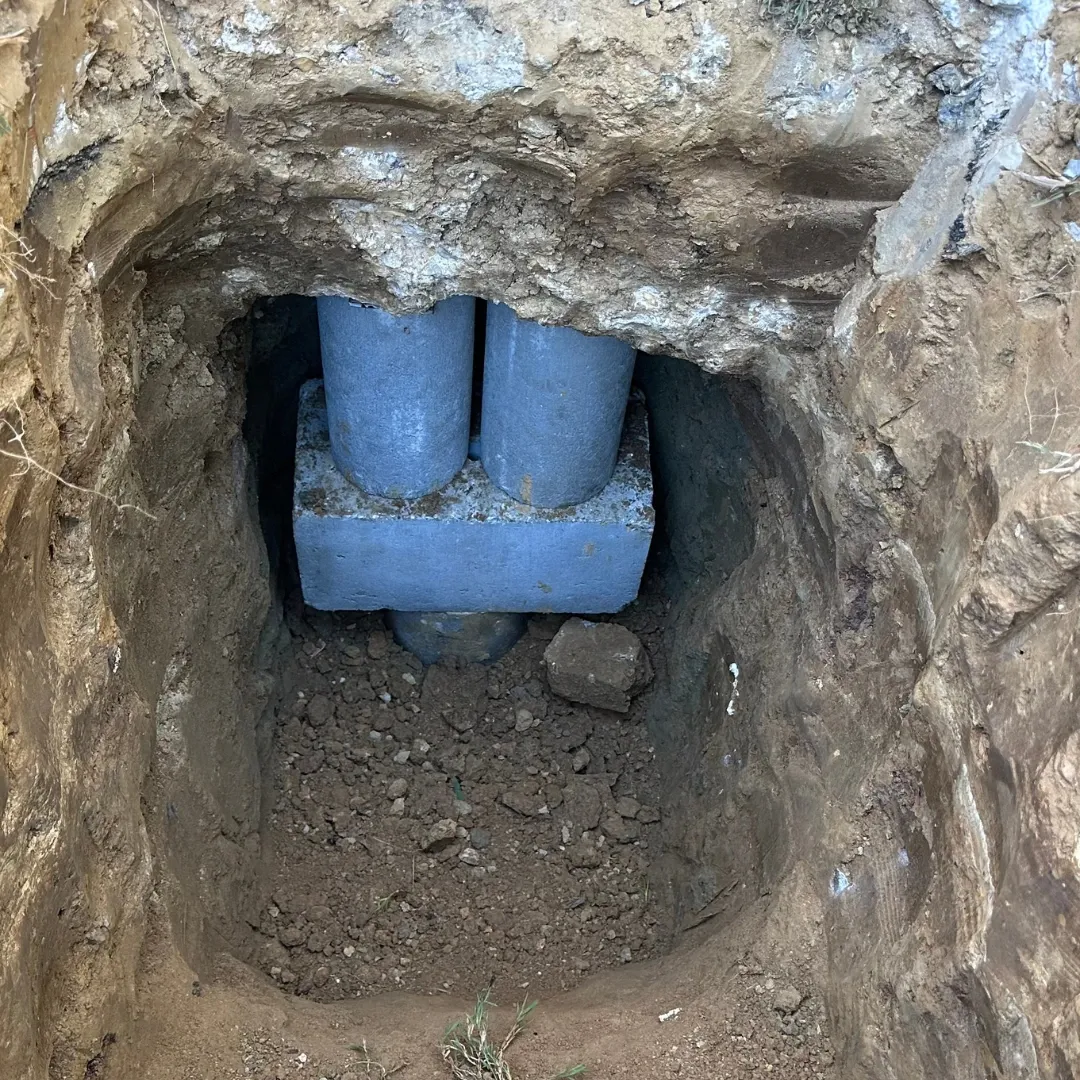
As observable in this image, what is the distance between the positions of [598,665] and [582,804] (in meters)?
0.49

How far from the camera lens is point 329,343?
2762 millimetres

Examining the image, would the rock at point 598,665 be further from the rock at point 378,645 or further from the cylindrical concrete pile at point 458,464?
the rock at point 378,645

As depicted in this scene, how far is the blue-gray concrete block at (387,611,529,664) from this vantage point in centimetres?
361

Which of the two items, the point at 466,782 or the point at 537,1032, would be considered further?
the point at 466,782

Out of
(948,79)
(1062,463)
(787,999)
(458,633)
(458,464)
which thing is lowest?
(458,633)

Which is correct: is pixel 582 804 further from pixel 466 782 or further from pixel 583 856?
pixel 466 782

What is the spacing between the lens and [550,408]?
2.86m

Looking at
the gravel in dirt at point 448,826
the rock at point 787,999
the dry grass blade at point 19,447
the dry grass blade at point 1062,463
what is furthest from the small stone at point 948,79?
the gravel in dirt at point 448,826

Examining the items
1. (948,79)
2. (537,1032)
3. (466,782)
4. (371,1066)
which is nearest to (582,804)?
(466,782)

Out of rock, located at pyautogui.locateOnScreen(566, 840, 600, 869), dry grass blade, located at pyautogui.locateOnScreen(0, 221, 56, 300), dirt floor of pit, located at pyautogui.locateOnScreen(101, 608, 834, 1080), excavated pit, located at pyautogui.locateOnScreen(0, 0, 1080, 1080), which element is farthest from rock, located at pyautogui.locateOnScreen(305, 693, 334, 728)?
dry grass blade, located at pyautogui.locateOnScreen(0, 221, 56, 300)

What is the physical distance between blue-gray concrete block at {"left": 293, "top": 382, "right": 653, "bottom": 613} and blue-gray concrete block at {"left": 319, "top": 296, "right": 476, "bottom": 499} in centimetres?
9

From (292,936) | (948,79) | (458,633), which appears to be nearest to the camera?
(948,79)

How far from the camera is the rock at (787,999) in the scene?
7.07 ft

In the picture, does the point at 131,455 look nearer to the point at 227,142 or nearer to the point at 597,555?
the point at 227,142
